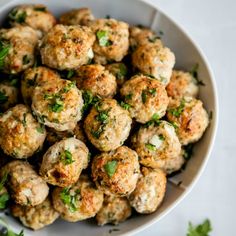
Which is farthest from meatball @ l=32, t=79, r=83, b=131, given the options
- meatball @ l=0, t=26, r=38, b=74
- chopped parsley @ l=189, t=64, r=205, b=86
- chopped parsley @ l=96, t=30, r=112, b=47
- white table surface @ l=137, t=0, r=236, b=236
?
white table surface @ l=137, t=0, r=236, b=236

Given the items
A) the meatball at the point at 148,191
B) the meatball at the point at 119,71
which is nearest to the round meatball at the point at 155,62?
the meatball at the point at 119,71

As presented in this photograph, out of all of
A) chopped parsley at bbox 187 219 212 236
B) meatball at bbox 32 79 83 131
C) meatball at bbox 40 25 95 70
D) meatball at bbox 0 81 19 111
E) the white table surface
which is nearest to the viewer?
meatball at bbox 32 79 83 131

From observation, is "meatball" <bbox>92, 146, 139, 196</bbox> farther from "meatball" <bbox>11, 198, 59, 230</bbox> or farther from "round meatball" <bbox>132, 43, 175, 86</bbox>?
"round meatball" <bbox>132, 43, 175, 86</bbox>

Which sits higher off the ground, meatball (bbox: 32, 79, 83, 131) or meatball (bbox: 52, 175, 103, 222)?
meatball (bbox: 32, 79, 83, 131)

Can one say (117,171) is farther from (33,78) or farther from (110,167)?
(33,78)

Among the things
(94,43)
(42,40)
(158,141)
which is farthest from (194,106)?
(42,40)

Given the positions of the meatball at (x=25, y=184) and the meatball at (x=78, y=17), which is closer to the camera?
the meatball at (x=25, y=184)

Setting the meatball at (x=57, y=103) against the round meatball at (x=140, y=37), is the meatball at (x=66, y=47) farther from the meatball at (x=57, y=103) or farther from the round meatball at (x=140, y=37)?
the round meatball at (x=140, y=37)
